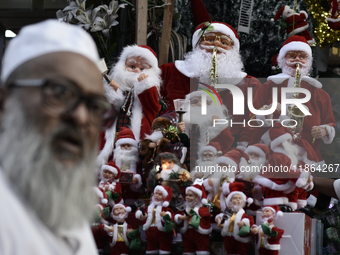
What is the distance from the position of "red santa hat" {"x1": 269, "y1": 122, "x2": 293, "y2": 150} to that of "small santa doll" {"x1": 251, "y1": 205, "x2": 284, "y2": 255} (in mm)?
622

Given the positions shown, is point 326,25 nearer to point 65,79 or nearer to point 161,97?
point 161,97

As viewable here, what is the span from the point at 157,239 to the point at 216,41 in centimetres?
207

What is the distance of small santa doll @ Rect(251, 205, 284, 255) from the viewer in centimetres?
282

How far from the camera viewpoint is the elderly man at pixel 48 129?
76cm

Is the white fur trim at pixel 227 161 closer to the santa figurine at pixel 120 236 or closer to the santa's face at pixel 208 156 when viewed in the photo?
the santa's face at pixel 208 156

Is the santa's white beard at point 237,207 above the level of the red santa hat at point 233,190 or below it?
below

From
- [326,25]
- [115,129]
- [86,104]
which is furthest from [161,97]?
[86,104]

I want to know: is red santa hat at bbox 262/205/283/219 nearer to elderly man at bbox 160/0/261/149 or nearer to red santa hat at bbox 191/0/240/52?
elderly man at bbox 160/0/261/149

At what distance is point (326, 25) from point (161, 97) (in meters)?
2.10

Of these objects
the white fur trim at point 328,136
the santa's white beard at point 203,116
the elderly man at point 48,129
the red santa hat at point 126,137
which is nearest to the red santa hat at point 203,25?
the santa's white beard at point 203,116

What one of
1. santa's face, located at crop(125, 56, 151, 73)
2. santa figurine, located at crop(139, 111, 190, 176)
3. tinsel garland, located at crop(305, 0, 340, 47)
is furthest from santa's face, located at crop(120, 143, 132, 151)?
tinsel garland, located at crop(305, 0, 340, 47)

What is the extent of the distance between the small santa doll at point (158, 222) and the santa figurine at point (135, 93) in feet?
2.77

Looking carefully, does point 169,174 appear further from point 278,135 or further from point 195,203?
point 278,135

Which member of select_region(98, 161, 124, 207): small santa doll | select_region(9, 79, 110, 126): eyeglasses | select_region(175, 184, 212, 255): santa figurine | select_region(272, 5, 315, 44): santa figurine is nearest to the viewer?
select_region(9, 79, 110, 126): eyeglasses
